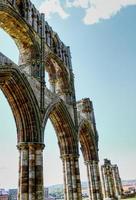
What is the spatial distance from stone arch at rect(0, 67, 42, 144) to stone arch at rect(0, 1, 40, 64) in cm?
308

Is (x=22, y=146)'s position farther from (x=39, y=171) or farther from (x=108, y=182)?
(x=108, y=182)

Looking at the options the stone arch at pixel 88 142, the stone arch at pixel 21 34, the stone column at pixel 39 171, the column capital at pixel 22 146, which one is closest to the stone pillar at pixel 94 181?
the stone arch at pixel 88 142

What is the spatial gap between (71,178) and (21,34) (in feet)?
31.5

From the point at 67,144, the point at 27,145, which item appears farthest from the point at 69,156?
the point at 27,145

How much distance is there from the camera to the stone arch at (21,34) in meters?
13.5

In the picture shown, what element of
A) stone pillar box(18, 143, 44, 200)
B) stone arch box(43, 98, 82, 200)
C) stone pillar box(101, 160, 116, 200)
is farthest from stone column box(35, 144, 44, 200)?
stone pillar box(101, 160, 116, 200)

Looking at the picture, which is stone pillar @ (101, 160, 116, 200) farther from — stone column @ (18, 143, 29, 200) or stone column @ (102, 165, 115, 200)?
stone column @ (18, 143, 29, 200)

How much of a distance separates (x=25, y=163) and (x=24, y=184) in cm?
95

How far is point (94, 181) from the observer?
18.1 meters

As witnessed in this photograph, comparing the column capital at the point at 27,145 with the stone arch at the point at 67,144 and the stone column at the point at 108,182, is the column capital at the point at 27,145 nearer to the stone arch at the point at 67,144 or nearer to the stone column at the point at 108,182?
the stone arch at the point at 67,144

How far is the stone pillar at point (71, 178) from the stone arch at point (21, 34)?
22.7ft

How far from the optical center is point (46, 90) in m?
14.1

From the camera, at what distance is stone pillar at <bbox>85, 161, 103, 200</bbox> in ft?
57.7

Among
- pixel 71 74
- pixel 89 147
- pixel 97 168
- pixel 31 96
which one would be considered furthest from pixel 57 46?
pixel 97 168
